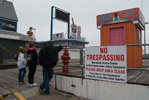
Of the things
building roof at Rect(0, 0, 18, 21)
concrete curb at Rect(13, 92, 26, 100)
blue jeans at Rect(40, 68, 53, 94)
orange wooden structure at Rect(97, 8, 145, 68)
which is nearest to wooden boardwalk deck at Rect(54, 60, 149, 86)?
blue jeans at Rect(40, 68, 53, 94)

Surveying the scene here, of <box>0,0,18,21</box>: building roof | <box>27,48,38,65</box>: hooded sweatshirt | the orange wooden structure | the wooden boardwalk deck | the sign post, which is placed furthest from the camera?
<box>0,0,18,21</box>: building roof

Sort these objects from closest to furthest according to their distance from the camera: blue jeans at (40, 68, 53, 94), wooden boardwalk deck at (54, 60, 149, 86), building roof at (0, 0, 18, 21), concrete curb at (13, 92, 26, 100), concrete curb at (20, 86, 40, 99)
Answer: wooden boardwalk deck at (54, 60, 149, 86), concrete curb at (13, 92, 26, 100), concrete curb at (20, 86, 40, 99), blue jeans at (40, 68, 53, 94), building roof at (0, 0, 18, 21)

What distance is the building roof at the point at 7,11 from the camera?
20.8 m

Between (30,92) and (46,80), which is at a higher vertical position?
(46,80)

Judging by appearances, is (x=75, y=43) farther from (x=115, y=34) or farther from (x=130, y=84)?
(x=130, y=84)

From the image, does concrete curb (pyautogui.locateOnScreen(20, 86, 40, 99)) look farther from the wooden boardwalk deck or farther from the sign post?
the sign post

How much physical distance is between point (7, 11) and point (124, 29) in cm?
2189

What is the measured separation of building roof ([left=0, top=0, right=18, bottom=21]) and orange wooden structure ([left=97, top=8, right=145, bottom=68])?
18.8m

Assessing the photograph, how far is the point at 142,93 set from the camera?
124 inches

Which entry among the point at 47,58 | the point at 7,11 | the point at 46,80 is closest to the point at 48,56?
the point at 47,58

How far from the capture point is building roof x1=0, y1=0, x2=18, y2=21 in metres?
20.8

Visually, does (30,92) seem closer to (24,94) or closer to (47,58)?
(24,94)

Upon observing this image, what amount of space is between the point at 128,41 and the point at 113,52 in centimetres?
399

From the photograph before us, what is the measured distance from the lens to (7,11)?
21969 millimetres
